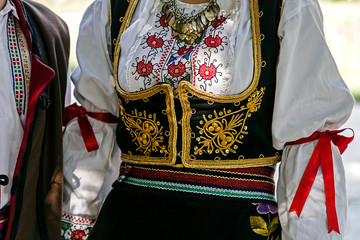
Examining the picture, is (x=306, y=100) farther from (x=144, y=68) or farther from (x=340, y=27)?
(x=340, y=27)

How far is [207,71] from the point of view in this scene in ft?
5.19

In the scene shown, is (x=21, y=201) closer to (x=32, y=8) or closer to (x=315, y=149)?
(x=32, y=8)

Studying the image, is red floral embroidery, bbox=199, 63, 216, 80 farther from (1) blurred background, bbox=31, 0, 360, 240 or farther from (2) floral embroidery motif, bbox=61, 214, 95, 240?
(1) blurred background, bbox=31, 0, 360, 240

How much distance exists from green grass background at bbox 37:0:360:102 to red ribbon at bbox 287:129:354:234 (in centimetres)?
540

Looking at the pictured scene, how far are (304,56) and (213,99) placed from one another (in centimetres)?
27

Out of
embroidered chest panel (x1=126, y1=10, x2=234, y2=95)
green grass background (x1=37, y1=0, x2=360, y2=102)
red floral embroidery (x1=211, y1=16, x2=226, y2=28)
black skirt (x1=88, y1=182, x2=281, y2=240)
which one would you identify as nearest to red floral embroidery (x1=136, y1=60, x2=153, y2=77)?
embroidered chest panel (x1=126, y1=10, x2=234, y2=95)

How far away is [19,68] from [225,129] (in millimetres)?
645

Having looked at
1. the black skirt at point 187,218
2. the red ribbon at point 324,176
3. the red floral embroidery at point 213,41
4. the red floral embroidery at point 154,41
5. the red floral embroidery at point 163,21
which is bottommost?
the black skirt at point 187,218

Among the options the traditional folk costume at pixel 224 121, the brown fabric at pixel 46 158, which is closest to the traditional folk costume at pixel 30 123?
the brown fabric at pixel 46 158

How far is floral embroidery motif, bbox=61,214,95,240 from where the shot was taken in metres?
1.79

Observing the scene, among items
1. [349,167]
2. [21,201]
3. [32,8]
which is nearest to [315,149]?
[21,201]

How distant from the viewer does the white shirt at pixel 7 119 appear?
1.66 m

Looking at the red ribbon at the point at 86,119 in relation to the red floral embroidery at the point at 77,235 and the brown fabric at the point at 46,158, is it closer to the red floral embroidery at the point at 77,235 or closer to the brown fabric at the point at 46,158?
the brown fabric at the point at 46,158

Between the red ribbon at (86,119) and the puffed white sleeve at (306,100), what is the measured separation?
57 cm
